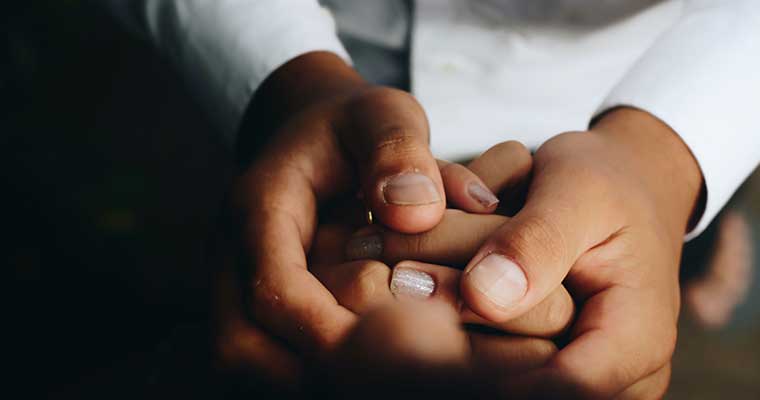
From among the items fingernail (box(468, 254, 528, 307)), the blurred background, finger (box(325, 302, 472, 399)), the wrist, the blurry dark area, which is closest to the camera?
finger (box(325, 302, 472, 399))

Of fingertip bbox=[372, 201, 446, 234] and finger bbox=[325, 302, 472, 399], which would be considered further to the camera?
fingertip bbox=[372, 201, 446, 234]

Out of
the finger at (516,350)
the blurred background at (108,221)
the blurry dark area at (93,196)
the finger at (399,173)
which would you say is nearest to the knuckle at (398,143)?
the finger at (399,173)

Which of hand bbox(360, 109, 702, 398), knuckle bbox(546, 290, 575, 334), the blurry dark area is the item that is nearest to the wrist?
hand bbox(360, 109, 702, 398)

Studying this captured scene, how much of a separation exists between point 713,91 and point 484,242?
205mm

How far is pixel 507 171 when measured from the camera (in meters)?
0.36

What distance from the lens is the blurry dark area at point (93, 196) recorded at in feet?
2.51

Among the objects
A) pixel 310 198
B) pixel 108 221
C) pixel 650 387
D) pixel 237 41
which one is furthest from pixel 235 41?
pixel 108 221

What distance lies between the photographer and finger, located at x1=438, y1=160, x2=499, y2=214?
1.13 feet

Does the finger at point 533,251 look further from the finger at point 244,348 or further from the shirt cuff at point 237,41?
the shirt cuff at point 237,41

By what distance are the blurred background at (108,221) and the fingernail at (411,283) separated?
0.21m

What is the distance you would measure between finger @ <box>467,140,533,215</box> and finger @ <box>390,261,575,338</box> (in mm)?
70

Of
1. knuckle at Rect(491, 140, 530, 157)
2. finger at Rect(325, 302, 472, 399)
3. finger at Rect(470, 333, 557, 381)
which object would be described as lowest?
finger at Rect(470, 333, 557, 381)

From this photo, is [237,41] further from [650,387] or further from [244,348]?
[650,387]

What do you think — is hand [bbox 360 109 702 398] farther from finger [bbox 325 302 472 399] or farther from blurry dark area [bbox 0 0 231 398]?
blurry dark area [bbox 0 0 231 398]
